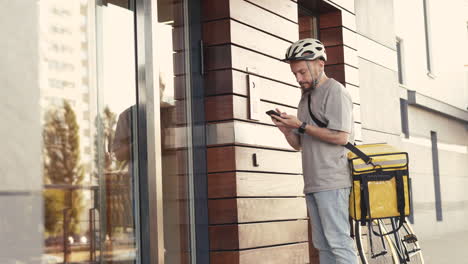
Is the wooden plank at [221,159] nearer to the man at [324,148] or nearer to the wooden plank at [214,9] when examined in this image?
the man at [324,148]

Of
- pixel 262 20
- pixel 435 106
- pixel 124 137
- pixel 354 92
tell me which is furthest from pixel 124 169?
pixel 435 106

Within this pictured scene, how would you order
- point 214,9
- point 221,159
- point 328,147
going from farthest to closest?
point 214,9 < point 221,159 < point 328,147

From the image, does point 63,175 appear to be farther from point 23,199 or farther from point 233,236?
point 233,236

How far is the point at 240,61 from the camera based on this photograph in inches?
216

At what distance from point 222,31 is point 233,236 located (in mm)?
1409

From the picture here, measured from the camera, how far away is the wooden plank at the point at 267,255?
526 centimetres

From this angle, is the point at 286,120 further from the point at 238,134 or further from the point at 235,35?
the point at 235,35

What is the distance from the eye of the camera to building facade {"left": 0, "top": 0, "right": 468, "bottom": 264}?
3.70 metres

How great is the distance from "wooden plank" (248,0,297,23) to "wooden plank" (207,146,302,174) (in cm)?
111

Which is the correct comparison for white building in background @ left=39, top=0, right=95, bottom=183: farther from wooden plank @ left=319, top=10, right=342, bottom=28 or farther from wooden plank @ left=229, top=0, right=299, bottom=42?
wooden plank @ left=319, top=10, right=342, bottom=28

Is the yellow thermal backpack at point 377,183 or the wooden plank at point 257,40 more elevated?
the wooden plank at point 257,40

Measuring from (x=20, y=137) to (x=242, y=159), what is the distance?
2.09 m

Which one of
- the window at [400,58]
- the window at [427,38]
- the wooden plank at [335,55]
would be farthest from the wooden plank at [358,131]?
the window at [427,38]

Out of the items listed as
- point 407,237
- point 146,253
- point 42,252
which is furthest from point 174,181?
point 407,237
